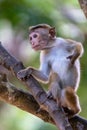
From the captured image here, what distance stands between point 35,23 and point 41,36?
154 centimetres

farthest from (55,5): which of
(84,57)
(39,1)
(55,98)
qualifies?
(55,98)

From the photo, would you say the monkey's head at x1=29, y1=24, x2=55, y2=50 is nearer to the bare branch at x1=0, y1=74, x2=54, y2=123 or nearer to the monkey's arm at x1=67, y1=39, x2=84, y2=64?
the monkey's arm at x1=67, y1=39, x2=84, y2=64

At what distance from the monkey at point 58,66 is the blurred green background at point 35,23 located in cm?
151

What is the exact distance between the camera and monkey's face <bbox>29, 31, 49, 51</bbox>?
274cm

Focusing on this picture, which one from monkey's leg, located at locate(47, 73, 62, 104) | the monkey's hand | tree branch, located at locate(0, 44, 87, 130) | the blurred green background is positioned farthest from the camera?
the blurred green background

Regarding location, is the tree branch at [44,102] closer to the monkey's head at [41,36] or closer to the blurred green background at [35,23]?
the monkey's head at [41,36]

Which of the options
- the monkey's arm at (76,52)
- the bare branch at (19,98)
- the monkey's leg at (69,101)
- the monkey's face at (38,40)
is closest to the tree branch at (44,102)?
the bare branch at (19,98)

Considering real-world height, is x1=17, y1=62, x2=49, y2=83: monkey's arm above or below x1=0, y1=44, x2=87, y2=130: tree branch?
below

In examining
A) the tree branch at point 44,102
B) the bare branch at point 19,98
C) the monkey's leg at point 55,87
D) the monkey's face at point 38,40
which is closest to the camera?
the tree branch at point 44,102

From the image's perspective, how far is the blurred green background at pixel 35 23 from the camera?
14.5ft

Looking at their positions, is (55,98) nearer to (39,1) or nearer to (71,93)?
Result: (71,93)

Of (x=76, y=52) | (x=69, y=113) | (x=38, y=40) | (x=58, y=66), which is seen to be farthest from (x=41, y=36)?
(x=69, y=113)

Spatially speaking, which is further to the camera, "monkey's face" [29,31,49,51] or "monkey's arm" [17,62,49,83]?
"monkey's face" [29,31,49,51]

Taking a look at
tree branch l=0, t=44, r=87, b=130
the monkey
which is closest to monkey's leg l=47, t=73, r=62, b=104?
the monkey
